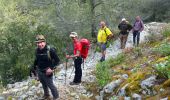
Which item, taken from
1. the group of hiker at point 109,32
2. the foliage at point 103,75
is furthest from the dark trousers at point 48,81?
the group of hiker at point 109,32

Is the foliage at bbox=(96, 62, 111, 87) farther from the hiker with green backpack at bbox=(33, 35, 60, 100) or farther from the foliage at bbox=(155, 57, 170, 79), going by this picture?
the foliage at bbox=(155, 57, 170, 79)

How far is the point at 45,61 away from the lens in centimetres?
1027

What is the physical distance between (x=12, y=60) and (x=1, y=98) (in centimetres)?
1038

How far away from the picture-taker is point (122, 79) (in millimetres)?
11141

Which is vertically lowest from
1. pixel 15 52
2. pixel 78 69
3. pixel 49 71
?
pixel 15 52

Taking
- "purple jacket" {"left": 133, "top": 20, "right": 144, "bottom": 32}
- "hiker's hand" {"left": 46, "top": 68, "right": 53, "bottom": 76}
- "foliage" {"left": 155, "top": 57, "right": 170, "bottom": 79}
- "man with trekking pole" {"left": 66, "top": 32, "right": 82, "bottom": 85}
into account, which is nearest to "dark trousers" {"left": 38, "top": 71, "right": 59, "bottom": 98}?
"hiker's hand" {"left": 46, "top": 68, "right": 53, "bottom": 76}

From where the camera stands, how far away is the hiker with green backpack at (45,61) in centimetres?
1003

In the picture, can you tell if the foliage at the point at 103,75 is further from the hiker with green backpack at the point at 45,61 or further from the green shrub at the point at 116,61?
the hiker with green backpack at the point at 45,61

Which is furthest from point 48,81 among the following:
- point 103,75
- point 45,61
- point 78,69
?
point 103,75

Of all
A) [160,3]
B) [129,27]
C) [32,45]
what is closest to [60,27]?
[32,45]

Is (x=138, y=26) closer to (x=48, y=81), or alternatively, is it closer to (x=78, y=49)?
(x=78, y=49)

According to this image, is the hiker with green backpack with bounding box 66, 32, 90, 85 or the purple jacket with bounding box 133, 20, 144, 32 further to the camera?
the purple jacket with bounding box 133, 20, 144, 32

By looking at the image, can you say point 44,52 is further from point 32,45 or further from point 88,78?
point 32,45

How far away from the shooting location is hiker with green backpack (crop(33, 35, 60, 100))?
32.9 feet
